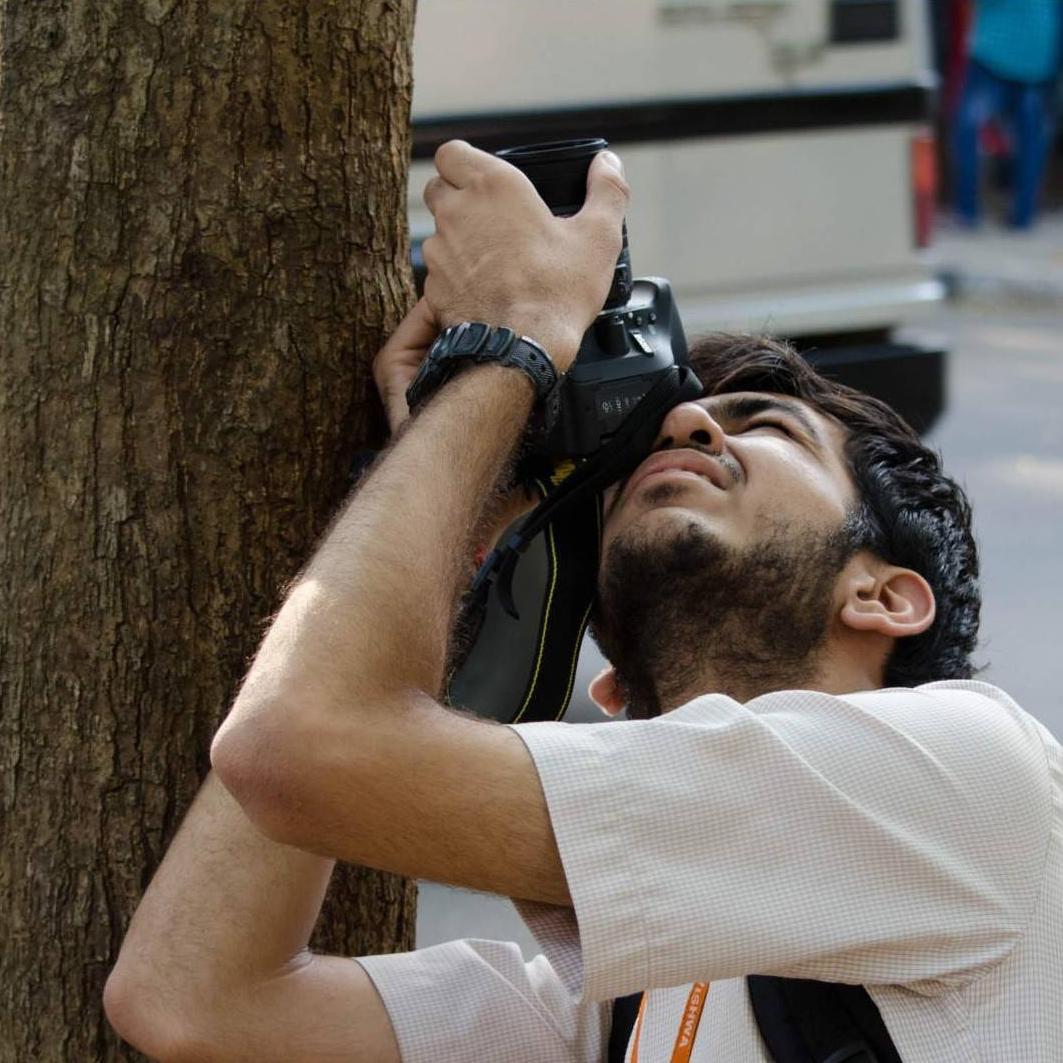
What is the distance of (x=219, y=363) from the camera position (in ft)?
6.39

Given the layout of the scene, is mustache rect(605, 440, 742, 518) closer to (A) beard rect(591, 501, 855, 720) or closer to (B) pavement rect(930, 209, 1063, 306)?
(A) beard rect(591, 501, 855, 720)

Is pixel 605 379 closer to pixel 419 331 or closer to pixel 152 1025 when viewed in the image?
pixel 419 331

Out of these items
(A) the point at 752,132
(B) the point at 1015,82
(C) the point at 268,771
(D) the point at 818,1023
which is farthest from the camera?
(B) the point at 1015,82

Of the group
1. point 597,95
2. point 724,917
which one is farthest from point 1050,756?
A: point 597,95

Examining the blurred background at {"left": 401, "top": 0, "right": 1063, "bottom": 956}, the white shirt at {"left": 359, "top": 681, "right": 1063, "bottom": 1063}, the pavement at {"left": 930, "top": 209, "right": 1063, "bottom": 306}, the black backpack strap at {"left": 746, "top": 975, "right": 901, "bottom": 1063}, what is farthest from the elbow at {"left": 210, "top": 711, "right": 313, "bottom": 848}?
the pavement at {"left": 930, "top": 209, "right": 1063, "bottom": 306}

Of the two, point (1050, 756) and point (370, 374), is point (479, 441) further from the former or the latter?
point (1050, 756)

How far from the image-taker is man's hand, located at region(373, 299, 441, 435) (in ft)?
6.44

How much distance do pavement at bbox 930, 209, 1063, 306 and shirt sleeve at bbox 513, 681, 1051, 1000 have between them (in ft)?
31.0

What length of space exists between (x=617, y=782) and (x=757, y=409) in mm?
776

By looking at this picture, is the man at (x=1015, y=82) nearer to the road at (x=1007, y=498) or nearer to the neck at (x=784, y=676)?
the road at (x=1007, y=498)

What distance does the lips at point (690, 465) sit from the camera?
6.95ft

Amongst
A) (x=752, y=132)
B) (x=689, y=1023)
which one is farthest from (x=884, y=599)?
(x=752, y=132)

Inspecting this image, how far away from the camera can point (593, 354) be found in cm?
205

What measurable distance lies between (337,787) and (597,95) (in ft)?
11.6
